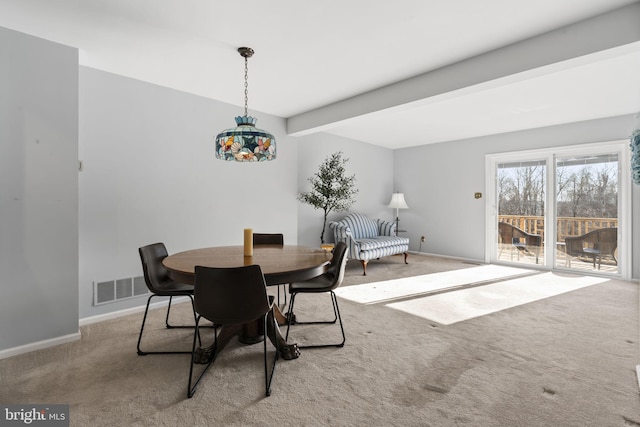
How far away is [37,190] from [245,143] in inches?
69.5

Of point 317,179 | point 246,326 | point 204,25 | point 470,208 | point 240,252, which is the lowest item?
point 246,326

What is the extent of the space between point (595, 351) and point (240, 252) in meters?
2.92

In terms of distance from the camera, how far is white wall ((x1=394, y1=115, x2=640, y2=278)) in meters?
5.32

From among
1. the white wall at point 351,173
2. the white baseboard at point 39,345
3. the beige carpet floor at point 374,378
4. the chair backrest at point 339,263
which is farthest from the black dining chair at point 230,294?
the white wall at point 351,173

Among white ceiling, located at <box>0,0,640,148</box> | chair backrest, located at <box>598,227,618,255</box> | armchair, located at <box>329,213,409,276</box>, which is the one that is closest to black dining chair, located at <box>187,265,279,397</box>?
white ceiling, located at <box>0,0,640,148</box>

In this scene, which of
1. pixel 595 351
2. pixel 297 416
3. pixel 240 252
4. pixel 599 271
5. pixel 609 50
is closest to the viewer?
pixel 297 416

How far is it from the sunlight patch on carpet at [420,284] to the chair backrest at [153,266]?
2112mm

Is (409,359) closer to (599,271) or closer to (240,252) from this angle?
(240,252)

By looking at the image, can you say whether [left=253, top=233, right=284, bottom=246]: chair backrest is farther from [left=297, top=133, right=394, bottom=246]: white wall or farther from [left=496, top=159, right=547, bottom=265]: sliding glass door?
[left=496, top=159, right=547, bottom=265]: sliding glass door

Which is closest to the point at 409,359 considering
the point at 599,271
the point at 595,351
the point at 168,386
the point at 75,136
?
the point at 595,351

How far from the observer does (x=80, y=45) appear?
8.58 ft

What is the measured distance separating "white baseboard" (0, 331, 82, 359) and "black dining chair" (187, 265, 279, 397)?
1.49m

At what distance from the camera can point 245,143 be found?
7.24 ft

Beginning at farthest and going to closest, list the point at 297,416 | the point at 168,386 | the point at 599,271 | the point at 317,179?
the point at 317,179 → the point at 599,271 → the point at 168,386 → the point at 297,416
